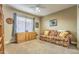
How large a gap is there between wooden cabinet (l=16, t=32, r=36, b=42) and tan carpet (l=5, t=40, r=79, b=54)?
0.43ft

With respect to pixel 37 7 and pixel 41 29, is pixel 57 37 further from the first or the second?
pixel 37 7

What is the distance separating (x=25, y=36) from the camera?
107 inches

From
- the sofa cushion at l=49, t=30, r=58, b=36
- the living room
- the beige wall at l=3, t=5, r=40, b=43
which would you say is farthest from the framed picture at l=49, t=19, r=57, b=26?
the beige wall at l=3, t=5, r=40, b=43

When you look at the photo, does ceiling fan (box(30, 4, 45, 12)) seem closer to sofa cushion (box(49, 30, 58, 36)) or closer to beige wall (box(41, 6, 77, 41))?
beige wall (box(41, 6, 77, 41))

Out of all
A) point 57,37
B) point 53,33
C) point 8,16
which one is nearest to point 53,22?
point 53,33

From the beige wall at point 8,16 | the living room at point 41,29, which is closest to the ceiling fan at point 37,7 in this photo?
the living room at point 41,29

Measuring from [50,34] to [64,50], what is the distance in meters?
0.59

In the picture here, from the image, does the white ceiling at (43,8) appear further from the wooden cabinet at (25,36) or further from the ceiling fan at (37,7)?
the wooden cabinet at (25,36)

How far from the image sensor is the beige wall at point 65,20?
7.66 ft

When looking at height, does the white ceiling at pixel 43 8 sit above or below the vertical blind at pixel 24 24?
above

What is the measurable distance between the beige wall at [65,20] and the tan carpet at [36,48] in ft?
1.31
